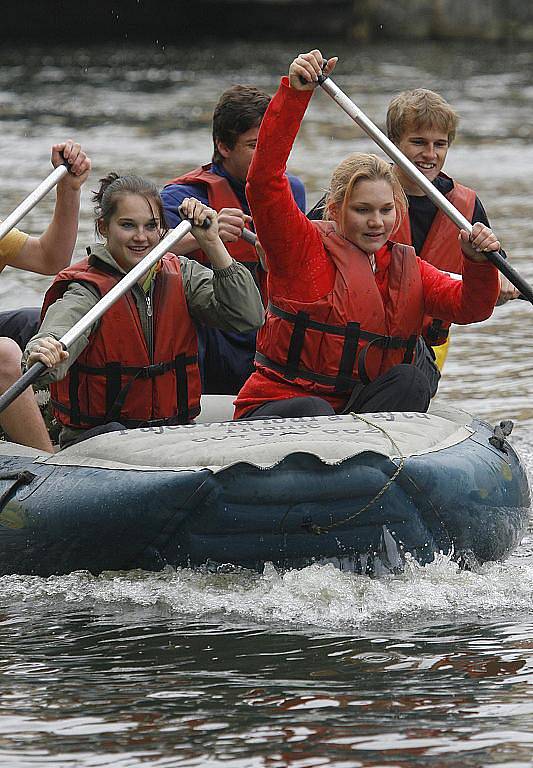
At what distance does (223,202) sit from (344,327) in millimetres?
1140

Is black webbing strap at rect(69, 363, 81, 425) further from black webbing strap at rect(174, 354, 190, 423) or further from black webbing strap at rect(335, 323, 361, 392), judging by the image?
black webbing strap at rect(335, 323, 361, 392)

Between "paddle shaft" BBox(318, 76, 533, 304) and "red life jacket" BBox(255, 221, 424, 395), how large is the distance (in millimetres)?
235

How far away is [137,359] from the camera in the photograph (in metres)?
4.11

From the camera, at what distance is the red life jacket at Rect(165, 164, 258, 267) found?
5016mm

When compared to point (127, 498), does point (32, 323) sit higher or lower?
higher

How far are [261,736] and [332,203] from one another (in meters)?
1.76

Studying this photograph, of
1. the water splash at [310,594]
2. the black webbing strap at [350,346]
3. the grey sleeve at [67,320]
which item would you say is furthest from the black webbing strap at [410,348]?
the grey sleeve at [67,320]

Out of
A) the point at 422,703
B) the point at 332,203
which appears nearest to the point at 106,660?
the point at 422,703

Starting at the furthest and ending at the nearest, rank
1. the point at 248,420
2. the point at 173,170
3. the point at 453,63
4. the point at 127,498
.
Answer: the point at 453,63
the point at 173,170
the point at 248,420
the point at 127,498

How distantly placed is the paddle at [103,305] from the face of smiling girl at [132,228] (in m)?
0.09

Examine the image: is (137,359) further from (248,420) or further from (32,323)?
(32,323)

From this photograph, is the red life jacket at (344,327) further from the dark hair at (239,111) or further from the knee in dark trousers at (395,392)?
the dark hair at (239,111)

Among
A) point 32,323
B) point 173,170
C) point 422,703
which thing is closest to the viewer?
point 422,703

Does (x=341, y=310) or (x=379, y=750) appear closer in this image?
(x=379, y=750)
